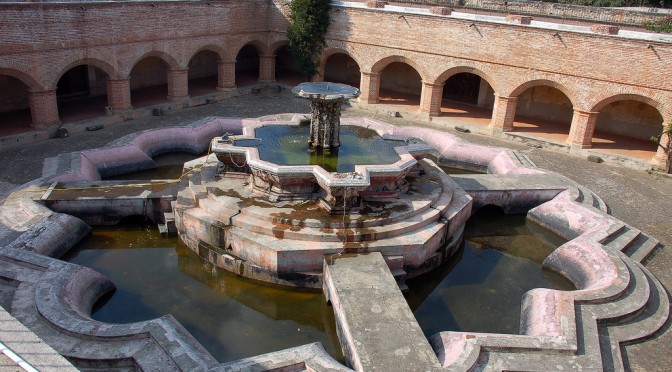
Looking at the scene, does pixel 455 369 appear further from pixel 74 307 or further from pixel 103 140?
pixel 103 140

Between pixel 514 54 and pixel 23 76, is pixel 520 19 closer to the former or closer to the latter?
pixel 514 54

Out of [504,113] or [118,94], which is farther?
[504,113]

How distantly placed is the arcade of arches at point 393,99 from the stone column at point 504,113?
0.07 feet

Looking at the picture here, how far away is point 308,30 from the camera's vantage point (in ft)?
66.8

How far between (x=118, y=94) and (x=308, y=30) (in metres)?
7.14

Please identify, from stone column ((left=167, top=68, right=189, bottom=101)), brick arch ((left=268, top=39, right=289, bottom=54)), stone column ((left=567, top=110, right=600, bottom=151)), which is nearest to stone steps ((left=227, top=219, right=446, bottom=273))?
stone column ((left=567, top=110, right=600, bottom=151))

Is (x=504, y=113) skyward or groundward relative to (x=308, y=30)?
groundward

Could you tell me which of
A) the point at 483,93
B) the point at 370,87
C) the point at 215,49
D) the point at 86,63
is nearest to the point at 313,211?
the point at 86,63

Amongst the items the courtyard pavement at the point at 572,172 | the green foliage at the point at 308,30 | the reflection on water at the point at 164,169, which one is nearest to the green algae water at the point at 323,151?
the reflection on water at the point at 164,169

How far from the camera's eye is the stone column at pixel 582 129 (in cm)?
1622

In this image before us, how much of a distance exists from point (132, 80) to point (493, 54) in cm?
1293

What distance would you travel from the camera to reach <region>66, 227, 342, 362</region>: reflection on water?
26.7 ft

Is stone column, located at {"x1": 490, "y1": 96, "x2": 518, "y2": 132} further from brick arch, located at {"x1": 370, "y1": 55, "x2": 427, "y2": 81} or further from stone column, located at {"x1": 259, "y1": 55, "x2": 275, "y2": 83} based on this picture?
stone column, located at {"x1": 259, "y1": 55, "x2": 275, "y2": 83}

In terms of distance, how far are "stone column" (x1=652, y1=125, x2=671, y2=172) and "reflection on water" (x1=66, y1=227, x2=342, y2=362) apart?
436 inches
